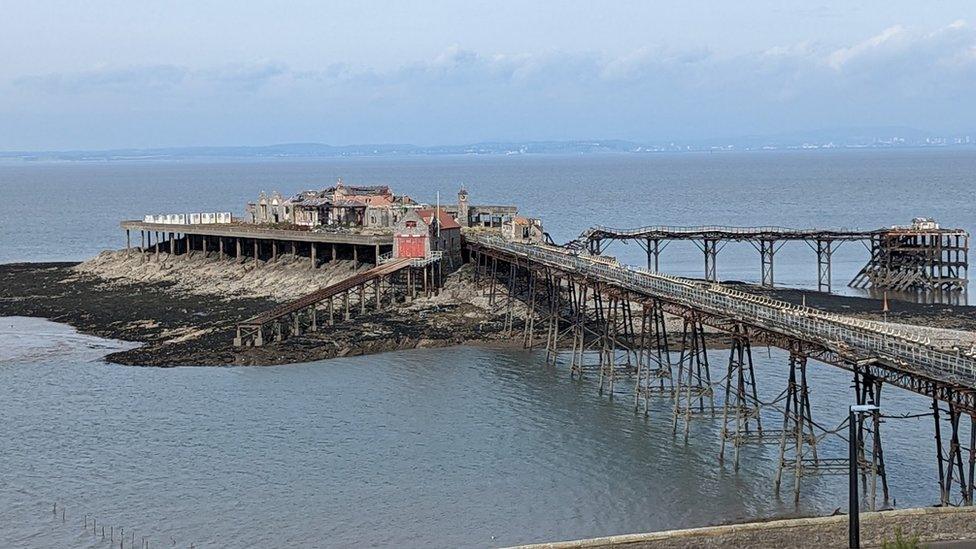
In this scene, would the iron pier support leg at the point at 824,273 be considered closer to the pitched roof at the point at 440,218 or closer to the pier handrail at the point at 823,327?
the pitched roof at the point at 440,218

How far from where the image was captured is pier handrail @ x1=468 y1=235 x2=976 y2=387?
32.0 metres

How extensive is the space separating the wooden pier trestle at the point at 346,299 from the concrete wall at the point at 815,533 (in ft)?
124

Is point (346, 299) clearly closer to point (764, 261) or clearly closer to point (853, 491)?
point (764, 261)

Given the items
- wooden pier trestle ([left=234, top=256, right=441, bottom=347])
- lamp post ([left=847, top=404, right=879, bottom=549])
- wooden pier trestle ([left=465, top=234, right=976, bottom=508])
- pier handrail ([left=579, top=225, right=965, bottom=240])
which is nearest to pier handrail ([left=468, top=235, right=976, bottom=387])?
wooden pier trestle ([left=465, top=234, right=976, bottom=508])

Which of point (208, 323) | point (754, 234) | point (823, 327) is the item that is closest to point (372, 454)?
point (823, 327)

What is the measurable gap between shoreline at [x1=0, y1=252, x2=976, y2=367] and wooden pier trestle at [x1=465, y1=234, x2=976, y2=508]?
3482 millimetres

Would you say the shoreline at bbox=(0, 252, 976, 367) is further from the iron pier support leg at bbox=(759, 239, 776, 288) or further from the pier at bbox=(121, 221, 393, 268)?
the pier at bbox=(121, 221, 393, 268)

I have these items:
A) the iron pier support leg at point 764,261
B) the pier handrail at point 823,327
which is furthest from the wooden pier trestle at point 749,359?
the iron pier support leg at point 764,261

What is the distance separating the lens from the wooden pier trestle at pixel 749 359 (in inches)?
1282

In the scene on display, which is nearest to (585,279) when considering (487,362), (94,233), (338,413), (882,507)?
(487,362)

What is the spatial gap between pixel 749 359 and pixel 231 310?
134 ft

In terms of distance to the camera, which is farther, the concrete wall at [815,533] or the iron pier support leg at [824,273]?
the iron pier support leg at [824,273]

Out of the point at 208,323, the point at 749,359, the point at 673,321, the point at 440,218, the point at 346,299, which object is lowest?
the point at 673,321

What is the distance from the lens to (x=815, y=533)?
2755cm
